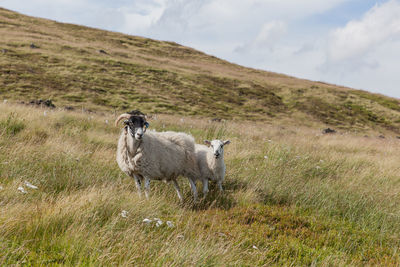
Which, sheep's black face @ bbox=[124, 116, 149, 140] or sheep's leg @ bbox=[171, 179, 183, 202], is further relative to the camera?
sheep's leg @ bbox=[171, 179, 183, 202]

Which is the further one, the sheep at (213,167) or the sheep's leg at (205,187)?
the sheep at (213,167)

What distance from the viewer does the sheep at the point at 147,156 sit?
7.17 metres

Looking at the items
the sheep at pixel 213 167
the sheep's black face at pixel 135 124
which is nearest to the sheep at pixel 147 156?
the sheep's black face at pixel 135 124

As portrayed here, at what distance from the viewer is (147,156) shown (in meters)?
7.36

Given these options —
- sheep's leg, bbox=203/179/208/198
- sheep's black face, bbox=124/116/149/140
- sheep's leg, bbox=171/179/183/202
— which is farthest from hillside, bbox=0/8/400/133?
sheep's black face, bbox=124/116/149/140

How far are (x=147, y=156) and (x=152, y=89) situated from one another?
33.7 m

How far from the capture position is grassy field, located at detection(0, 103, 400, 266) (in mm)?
3738

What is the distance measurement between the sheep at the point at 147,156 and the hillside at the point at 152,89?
66.2ft

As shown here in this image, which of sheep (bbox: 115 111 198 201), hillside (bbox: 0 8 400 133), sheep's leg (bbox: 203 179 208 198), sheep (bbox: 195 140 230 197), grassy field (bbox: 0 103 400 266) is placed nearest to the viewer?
grassy field (bbox: 0 103 400 266)

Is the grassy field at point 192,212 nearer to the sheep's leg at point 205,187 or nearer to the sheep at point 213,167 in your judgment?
the sheep's leg at point 205,187

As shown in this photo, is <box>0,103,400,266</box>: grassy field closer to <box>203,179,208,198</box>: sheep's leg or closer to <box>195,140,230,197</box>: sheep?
<box>203,179,208,198</box>: sheep's leg

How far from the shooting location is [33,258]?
3289 millimetres

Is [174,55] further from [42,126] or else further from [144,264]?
[144,264]

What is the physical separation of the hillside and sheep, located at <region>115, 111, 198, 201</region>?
2019 centimetres
